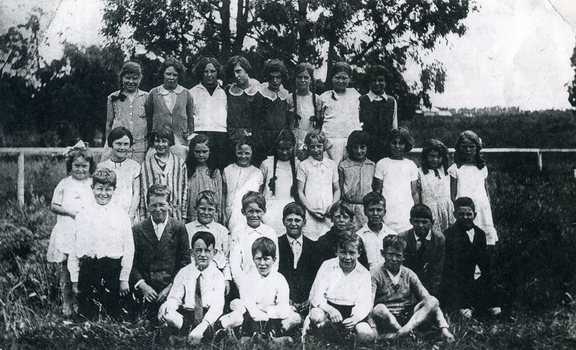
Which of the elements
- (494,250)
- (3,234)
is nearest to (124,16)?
(3,234)

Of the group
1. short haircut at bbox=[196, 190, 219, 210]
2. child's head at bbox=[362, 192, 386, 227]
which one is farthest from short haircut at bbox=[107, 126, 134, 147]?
child's head at bbox=[362, 192, 386, 227]

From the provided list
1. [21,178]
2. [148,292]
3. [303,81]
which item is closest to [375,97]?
[303,81]

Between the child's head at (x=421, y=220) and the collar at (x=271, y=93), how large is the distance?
1.25 m

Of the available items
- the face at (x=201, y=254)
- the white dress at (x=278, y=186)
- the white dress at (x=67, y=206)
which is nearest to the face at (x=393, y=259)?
the white dress at (x=278, y=186)

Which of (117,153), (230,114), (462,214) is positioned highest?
(230,114)

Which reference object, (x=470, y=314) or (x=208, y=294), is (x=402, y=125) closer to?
(x=470, y=314)

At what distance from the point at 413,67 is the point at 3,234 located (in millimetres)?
→ 3285

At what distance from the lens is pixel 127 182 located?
3.95m

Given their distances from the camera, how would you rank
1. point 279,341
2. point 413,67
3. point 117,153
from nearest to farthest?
Answer: point 279,341, point 117,153, point 413,67

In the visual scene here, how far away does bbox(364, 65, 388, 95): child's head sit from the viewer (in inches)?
166

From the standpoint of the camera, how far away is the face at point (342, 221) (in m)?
3.95

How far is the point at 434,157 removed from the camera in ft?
13.5

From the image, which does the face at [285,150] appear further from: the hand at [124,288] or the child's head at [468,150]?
the hand at [124,288]

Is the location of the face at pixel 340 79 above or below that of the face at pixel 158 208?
above
